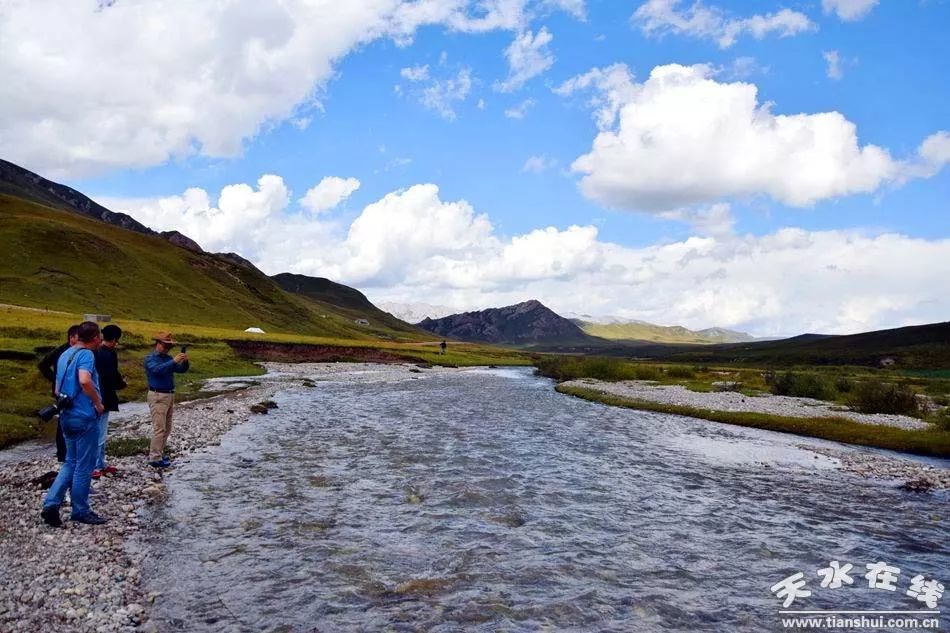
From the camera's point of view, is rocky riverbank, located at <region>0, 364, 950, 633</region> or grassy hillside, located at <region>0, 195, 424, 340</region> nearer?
rocky riverbank, located at <region>0, 364, 950, 633</region>

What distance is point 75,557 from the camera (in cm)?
1311

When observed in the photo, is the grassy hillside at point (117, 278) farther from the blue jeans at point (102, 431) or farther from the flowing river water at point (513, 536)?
the flowing river water at point (513, 536)

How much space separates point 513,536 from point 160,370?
1295cm

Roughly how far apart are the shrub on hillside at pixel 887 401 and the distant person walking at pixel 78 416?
52.4 m

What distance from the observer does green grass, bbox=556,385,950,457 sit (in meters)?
32.6

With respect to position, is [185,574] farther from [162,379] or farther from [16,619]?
[162,379]

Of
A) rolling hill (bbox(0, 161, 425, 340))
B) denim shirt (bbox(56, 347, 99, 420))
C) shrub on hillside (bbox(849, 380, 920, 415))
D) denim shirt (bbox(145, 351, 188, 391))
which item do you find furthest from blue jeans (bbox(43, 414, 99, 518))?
rolling hill (bbox(0, 161, 425, 340))

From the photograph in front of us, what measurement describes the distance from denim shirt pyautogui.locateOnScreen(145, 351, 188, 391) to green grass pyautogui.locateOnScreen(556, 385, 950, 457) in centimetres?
3577

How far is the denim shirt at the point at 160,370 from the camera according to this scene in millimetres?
20234

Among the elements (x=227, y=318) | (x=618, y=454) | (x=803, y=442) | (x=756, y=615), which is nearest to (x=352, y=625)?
(x=756, y=615)

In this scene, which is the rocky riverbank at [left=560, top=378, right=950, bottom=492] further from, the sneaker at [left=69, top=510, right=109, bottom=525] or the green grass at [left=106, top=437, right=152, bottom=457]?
the green grass at [left=106, top=437, right=152, bottom=457]

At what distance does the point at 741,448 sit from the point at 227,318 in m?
139

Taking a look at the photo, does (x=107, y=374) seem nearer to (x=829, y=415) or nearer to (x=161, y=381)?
(x=161, y=381)

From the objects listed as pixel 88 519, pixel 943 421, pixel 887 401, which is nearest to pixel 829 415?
pixel 943 421
